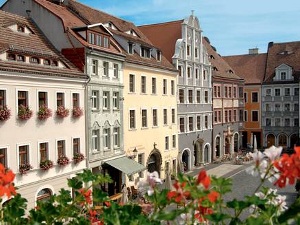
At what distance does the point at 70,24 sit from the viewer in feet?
74.7

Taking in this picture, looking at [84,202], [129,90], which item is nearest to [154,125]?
[129,90]

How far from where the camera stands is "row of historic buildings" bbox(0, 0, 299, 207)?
692 inches

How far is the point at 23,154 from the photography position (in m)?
17.5

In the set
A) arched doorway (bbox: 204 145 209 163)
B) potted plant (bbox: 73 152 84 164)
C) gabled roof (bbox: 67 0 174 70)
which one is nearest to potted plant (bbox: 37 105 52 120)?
potted plant (bbox: 73 152 84 164)

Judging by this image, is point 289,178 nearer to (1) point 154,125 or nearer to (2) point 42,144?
(2) point 42,144

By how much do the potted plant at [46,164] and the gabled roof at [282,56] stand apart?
36771 millimetres

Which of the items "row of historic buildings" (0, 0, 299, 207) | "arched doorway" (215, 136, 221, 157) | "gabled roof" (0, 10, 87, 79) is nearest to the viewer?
"gabled roof" (0, 10, 87, 79)

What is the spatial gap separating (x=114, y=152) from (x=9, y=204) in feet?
68.6

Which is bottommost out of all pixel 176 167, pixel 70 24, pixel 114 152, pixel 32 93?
pixel 176 167

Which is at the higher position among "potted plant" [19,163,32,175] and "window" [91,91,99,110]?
"window" [91,91,99,110]

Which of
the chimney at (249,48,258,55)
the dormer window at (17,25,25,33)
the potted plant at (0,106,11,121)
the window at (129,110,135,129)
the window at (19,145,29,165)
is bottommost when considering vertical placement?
the window at (19,145,29,165)

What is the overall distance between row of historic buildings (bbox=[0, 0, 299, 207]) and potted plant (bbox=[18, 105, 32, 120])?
0.06 m

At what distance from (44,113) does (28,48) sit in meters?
3.34

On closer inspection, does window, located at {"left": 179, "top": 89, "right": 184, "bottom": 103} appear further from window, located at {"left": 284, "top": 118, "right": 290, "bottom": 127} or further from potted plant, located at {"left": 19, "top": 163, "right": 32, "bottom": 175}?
window, located at {"left": 284, "top": 118, "right": 290, "bottom": 127}
